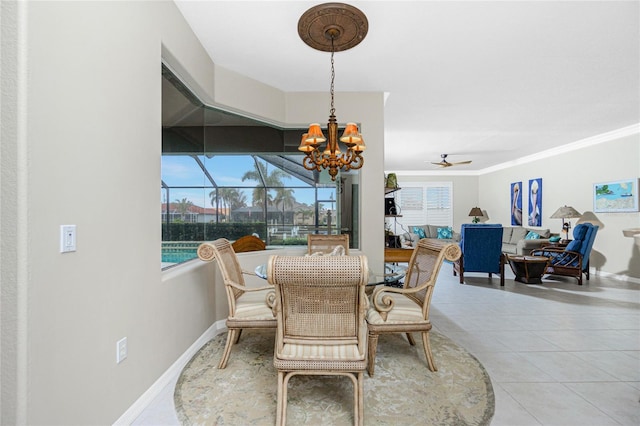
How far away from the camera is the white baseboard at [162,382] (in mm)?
Result: 1768

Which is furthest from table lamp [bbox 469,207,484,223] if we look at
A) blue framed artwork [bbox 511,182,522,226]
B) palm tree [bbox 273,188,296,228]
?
palm tree [bbox 273,188,296,228]

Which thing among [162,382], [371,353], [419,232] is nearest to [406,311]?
[371,353]

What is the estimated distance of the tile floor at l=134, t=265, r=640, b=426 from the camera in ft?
6.24

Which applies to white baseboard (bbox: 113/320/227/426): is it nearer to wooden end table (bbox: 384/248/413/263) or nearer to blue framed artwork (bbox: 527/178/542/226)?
wooden end table (bbox: 384/248/413/263)

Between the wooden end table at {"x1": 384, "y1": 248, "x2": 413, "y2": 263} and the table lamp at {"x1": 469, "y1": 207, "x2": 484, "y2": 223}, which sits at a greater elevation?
the table lamp at {"x1": 469, "y1": 207, "x2": 484, "y2": 223}

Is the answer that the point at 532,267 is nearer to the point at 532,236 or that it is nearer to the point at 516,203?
the point at 532,236

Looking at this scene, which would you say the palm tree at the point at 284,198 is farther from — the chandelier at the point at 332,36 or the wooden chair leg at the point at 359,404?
the wooden chair leg at the point at 359,404

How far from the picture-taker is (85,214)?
1.46m

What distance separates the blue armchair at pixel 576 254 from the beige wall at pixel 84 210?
6176 mm

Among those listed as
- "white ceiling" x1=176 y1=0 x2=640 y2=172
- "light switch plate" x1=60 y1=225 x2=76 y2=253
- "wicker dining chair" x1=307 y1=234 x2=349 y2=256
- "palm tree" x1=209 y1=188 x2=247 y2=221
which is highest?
"white ceiling" x1=176 y1=0 x2=640 y2=172

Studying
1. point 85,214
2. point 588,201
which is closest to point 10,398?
point 85,214

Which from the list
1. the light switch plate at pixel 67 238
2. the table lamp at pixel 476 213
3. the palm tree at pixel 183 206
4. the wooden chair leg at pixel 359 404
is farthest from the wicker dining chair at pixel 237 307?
the table lamp at pixel 476 213

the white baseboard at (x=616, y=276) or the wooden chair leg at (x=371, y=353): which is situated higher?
the wooden chair leg at (x=371, y=353)

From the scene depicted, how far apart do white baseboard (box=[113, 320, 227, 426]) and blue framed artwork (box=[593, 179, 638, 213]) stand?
6.82 metres
